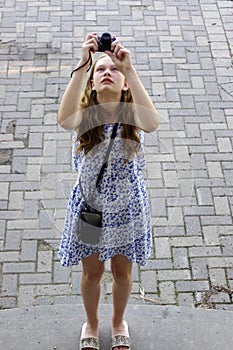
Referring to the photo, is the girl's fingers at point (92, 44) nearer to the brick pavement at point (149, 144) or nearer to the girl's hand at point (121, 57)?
the girl's hand at point (121, 57)

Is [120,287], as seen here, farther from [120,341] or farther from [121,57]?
[121,57]

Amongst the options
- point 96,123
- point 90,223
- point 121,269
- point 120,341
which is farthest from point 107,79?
point 120,341

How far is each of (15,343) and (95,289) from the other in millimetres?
701

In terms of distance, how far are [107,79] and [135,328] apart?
1768 mm

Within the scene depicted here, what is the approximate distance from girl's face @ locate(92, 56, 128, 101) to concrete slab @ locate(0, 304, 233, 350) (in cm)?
165

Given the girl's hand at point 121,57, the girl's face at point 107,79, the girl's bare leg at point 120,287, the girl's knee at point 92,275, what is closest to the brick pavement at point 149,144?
the girl's bare leg at point 120,287

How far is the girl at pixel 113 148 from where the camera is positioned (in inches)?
126

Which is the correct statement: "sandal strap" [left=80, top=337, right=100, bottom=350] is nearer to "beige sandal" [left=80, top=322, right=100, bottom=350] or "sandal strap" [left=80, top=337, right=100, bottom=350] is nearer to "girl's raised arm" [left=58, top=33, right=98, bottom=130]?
"beige sandal" [left=80, top=322, right=100, bottom=350]

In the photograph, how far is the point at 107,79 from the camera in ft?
10.5

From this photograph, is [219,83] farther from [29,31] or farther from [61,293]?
[61,293]

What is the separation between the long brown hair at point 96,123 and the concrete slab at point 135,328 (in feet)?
4.55

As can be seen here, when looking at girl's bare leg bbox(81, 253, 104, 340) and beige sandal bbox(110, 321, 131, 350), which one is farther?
beige sandal bbox(110, 321, 131, 350)

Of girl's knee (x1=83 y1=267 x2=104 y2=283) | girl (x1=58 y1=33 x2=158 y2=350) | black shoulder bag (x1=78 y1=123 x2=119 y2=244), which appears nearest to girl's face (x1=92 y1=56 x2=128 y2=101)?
girl (x1=58 y1=33 x2=158 y2=350)

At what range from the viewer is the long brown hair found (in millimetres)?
3252
